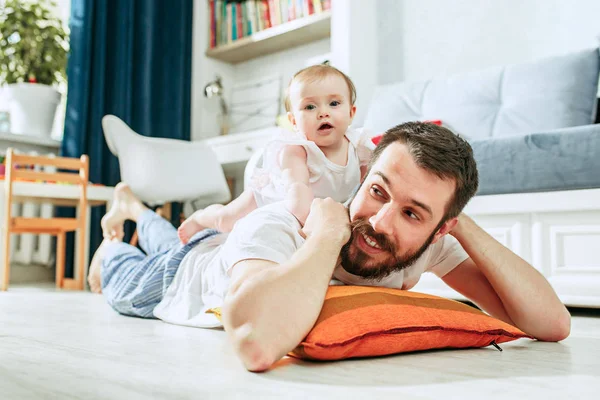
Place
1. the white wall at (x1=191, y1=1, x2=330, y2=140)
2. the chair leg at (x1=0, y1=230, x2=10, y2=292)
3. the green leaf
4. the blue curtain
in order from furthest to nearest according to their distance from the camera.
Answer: the white wall at (x1=191, y1=1, x2=330, y2=140) < the blue curtain < the green leaf < the chair leg at (x1=0, y1=230, x2=10, y2=292)

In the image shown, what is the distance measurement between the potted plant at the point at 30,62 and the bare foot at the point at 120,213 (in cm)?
148

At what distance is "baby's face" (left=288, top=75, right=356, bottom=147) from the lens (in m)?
1.42

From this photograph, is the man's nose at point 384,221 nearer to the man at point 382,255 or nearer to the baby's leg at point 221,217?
the man at point 382,255

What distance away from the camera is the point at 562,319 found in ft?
3.98

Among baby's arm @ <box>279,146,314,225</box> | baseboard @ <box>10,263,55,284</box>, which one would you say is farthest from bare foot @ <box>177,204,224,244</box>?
baseboard @ <box>10,263,55,284</box>

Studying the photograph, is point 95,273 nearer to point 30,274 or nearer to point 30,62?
point 30,274

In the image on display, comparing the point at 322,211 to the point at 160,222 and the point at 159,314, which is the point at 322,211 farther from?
the point at 160,222

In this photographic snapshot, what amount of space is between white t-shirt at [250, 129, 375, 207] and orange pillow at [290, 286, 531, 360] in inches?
15.5

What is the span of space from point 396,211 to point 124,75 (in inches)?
124

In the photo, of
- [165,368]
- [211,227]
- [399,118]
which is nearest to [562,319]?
[165,368]

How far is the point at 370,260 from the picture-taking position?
44.4 inches

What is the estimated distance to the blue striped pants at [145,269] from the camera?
65.1 inches

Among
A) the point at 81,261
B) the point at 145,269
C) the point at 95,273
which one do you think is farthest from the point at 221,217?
the point at 81,261

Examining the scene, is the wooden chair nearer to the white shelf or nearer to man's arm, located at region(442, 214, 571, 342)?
the white shelf
